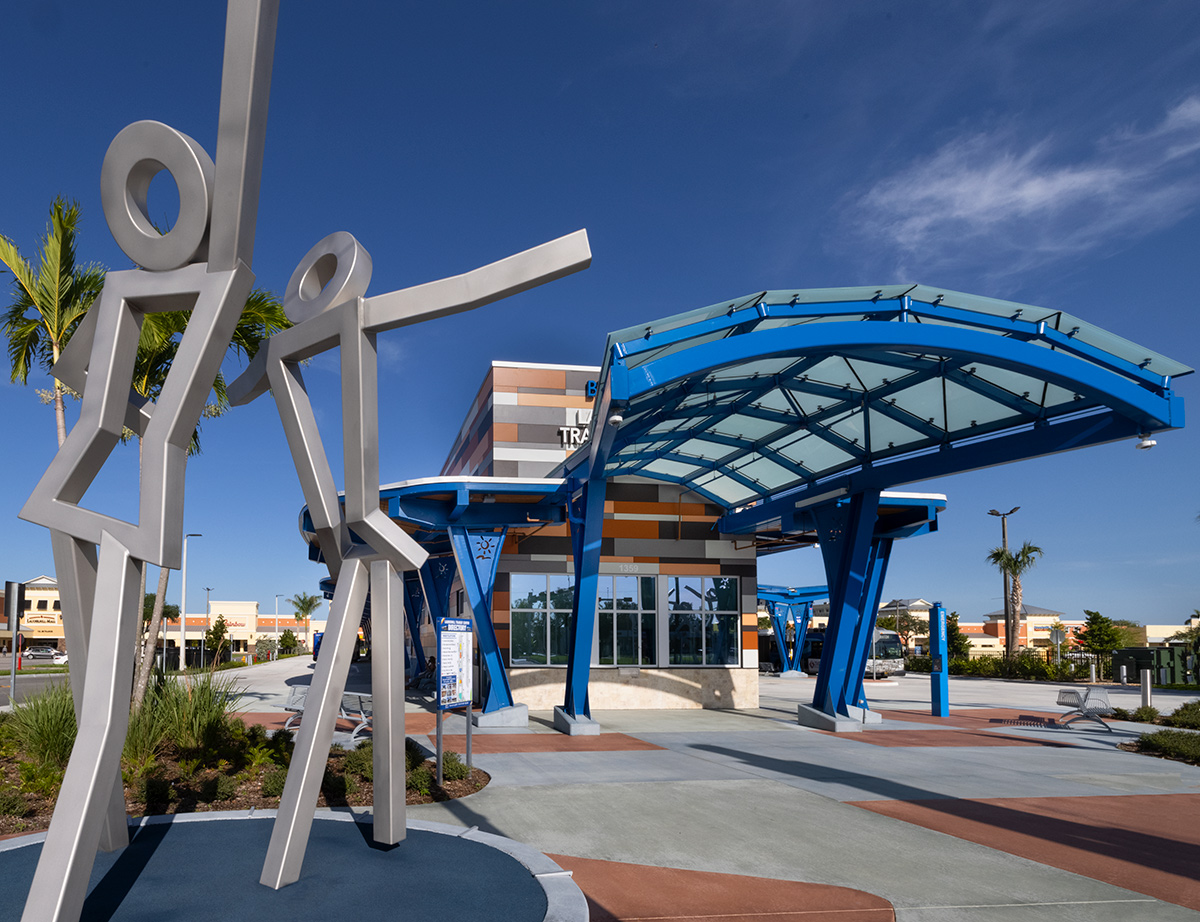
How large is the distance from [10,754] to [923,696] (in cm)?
2684

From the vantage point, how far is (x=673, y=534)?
24.2 metres

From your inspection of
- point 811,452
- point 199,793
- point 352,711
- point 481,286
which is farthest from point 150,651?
point 811,452

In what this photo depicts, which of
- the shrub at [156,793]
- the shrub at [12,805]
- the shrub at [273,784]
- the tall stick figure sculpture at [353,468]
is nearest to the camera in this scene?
the tall stick figure sculpture at [353,468]

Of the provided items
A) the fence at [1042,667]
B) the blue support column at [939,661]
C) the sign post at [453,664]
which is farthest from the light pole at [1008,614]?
the sign post at [453,664]

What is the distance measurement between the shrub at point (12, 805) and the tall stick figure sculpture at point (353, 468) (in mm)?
4176

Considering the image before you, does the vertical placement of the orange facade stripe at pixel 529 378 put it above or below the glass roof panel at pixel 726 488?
above

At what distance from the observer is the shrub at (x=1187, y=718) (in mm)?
18422

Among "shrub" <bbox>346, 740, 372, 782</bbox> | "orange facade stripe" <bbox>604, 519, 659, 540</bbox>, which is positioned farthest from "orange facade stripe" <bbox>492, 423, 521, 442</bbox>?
"shrub" <bbox>346, 740, 372, 782</bbox>

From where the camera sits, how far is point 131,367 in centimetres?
599

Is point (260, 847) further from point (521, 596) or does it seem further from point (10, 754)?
point (521, 596)

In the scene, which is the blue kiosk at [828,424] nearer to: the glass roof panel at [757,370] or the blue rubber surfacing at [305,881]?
the glass roof panel at [757,370]

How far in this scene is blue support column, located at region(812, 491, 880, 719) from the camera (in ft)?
59.9

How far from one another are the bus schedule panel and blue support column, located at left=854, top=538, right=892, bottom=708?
10.4 metres

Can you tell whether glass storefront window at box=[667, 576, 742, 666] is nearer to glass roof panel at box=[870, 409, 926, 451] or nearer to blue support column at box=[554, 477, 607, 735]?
blue support column at box=[554, 477, 607, 735]
